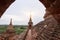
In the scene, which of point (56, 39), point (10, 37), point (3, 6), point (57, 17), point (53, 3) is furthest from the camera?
point (10, 37)

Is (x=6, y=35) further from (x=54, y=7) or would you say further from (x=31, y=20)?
(x=54, y=7)

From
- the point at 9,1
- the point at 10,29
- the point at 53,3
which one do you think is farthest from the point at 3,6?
the point at 10,29

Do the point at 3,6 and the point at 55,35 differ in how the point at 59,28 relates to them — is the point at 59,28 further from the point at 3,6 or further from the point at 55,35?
the point at 3,6

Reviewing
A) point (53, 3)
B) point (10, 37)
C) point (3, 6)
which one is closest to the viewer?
point (3, 6)

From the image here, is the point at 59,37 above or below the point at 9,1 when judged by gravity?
below

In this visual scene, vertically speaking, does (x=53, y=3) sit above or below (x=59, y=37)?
above

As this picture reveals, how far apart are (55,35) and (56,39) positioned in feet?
1.96

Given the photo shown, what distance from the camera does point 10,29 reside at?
32938 millimetres

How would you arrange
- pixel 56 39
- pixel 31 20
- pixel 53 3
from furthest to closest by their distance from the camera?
pixel 31 20
pixel 56 39
pixel 53 3

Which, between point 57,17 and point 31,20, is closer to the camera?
point 57,17

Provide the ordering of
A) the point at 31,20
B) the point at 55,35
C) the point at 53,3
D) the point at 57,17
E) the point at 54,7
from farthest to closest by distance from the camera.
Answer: the point at 31,20 → the point at 55,35 → the point at 57,17 → the point at 54,7 → the point at 53,3

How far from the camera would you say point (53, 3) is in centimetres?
502

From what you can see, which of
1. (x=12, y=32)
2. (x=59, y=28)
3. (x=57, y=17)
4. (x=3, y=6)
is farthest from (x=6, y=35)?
(x=3, y=6)

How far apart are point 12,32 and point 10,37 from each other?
2112mm
